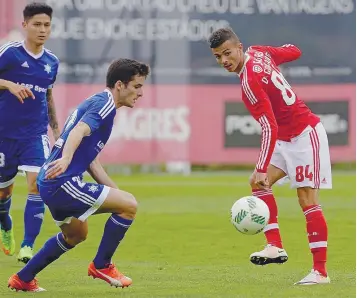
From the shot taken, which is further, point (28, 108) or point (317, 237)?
point (28, 108)

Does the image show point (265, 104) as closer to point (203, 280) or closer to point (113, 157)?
point (203, 280)

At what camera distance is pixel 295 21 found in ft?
76.9

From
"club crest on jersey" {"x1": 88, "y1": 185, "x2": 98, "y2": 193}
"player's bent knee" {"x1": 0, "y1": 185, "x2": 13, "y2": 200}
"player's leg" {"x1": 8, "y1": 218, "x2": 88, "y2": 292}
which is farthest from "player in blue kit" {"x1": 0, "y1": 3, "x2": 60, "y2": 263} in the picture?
"club crest on jersey" {"x1": 88, "y1": 185, "x2": 98, "y2": 193}

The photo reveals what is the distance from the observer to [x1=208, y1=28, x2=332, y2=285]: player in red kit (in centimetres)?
830

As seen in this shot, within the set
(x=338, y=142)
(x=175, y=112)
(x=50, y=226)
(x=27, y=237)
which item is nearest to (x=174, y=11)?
(x=175, y=112)

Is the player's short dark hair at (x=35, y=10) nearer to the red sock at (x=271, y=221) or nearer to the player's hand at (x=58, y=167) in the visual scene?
the red sock at (x=271, y=221)

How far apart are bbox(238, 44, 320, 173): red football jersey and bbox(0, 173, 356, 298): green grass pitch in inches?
39.8

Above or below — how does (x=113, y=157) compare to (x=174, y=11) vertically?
below

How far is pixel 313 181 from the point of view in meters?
8.52

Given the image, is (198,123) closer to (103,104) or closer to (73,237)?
(73,237)

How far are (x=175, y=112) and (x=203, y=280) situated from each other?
14.3 metres

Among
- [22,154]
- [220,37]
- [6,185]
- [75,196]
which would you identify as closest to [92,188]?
[75,196]

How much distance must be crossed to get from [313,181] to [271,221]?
0.64 m

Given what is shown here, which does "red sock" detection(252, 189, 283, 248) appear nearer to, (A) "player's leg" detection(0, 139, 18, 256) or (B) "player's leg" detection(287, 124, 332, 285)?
(B) "player's leg" detection(287, 124, 332, 285)
